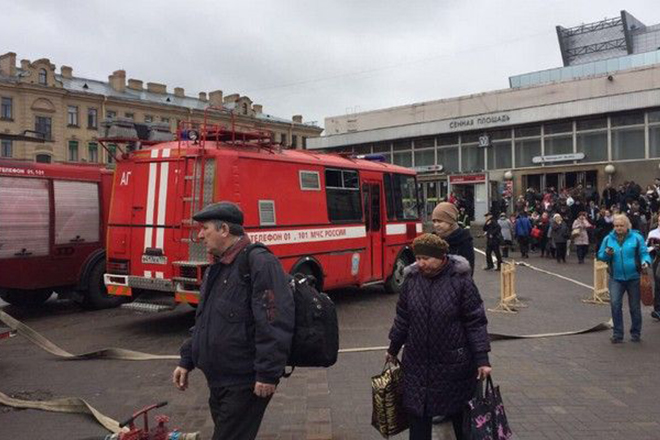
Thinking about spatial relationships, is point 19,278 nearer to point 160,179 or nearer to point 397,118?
point 160,179

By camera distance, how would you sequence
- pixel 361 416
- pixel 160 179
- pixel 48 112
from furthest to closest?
pixel 48 112 → pixel 160 179 → pixel 361 416

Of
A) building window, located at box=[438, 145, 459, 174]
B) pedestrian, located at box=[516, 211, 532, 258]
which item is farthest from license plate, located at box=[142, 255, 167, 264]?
building window, located at box=[438, 145, 459, 174]

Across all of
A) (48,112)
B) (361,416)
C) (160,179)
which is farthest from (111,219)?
(48,112)

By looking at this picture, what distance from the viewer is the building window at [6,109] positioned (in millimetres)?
52469

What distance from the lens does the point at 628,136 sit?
100ft

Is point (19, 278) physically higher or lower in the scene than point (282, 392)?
higher

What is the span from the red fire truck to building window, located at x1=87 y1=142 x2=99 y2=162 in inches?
2104

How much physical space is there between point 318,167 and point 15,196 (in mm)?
5080

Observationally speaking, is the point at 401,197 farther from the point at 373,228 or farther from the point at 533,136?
the point at 533,136

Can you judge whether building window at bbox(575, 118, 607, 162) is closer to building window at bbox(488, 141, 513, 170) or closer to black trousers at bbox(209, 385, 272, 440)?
building window at bbox(488, 141, 513, 170)

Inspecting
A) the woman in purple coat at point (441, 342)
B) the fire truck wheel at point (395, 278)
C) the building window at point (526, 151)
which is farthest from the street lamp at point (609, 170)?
the woman in purple coat at point (441, 342)

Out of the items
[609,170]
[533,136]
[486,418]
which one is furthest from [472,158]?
[486,418]

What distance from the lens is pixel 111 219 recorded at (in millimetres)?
9102

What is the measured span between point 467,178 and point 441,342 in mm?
33352
